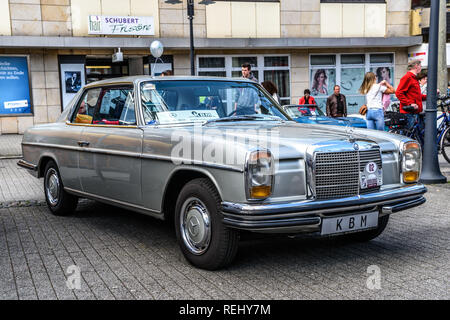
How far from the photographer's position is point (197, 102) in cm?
510

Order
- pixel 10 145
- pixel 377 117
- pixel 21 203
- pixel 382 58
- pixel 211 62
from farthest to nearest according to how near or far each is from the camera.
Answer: pixel 382 58 → pixel 211 62 → pixel 10 145 → pixel 377 117 → pixel 21 203

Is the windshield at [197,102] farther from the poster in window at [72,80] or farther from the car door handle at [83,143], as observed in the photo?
the poster in window at [72,80]

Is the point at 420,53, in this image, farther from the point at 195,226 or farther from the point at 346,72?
the point at 195,226

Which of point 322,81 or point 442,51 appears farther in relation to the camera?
point 322,81

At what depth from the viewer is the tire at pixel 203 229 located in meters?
4.03

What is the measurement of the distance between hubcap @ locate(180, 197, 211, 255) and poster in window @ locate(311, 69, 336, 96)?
20.1 metres

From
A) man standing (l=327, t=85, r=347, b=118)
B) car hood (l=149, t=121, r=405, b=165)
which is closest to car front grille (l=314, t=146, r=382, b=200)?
car hood (l=149, t=121, r=405, b=165)

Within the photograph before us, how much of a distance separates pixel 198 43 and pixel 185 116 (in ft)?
54.5

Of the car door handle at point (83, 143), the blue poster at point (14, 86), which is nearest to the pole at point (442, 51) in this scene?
the car door handle at point (83, 143)

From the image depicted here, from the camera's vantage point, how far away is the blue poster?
19.9 metres

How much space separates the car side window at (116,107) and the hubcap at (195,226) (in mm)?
1195

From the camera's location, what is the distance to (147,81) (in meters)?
5.16

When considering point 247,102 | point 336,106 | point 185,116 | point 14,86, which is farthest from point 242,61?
point 185,116
